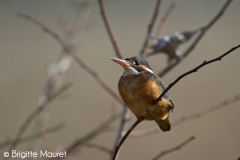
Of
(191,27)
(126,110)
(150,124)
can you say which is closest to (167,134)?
(150,124)

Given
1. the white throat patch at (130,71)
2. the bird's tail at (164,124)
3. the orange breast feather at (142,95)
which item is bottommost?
the bird's tail at (164,124)

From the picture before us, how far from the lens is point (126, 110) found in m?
2.21

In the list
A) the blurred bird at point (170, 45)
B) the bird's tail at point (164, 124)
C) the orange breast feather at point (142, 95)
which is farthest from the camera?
the blurred bird at point (170, 45)

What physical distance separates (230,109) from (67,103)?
7.46ft

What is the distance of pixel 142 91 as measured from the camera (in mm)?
1671

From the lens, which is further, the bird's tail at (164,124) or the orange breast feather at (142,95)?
the bird's tail at (164,124)

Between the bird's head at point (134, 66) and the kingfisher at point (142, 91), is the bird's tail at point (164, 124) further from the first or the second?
the bird's head at point (134, 66)

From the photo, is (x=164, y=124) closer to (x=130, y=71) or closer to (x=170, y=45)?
(x=130, y=71)

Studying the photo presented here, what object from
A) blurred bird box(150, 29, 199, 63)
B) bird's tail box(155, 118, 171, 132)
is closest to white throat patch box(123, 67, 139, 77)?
bird's tail box(155, 118, 171, 132)

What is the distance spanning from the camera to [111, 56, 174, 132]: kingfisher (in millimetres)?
1669

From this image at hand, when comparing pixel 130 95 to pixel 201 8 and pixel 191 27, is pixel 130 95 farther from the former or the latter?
pixel 201 8

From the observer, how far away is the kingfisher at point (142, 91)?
167 centimetres

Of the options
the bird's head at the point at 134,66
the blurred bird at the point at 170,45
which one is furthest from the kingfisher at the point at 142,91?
the blurred bird at the point at 170,45

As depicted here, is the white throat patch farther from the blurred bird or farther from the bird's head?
the blurred bird
